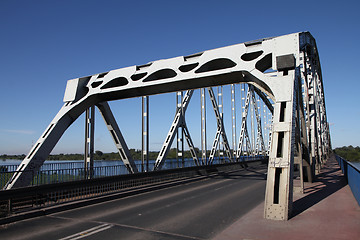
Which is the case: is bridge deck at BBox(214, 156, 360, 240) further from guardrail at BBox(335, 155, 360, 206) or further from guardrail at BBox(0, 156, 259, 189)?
guardrail at BBox(0, 156, 259, 189)

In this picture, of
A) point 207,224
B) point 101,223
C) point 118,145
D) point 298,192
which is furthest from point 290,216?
point 118,145

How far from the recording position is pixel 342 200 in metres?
10.9

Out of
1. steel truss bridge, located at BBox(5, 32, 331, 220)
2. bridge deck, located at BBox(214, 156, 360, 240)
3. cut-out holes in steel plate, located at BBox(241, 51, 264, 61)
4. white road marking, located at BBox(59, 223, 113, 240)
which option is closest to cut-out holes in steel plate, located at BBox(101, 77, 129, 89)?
steel truss bridge, located at BBox(5, 32, 331, 220)

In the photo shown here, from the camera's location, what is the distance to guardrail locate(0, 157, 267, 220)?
8.91 metres

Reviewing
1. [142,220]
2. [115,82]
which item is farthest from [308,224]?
[115,82]

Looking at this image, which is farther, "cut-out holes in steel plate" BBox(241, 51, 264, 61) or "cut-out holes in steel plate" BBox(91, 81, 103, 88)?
"cut-out holes in steel plate" BBox(91, 81, 103, 88)

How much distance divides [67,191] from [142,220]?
4385 millimetres

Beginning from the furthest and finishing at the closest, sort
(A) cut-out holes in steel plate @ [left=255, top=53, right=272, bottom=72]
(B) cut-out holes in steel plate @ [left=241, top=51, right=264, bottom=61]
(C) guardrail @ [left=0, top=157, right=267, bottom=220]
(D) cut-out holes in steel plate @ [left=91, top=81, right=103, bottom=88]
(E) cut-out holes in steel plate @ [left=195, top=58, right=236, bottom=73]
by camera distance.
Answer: (D) cut-out holes in steel plate @ [left=91, top=81, right=103, bottom=88], (E) cut-out holes in steel plate @ [left=195, top=58, right=236, bottom=73], (B) cut-out holes in steel plate @ [left=241, top=51, right=264, bottom=61], (A) cut-out holes in steel plate @ [left=255, top=53, right=272, bottom=72], (C) guardrail @ [left=0, top=157, right=267, bottom=220]

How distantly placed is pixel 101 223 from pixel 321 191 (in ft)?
35.3

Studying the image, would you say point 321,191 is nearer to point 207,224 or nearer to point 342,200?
point 342,200

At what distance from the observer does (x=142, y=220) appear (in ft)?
27.3

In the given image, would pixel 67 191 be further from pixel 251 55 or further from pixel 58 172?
pixel 251 55

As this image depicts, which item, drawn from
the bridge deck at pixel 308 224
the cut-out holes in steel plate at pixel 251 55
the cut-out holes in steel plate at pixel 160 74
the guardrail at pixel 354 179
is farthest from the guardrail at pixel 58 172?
the guardrail at pixel 354 179

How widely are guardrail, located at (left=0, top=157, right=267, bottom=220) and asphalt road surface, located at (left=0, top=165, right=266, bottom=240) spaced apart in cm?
94
